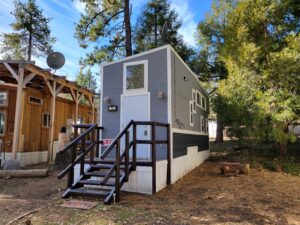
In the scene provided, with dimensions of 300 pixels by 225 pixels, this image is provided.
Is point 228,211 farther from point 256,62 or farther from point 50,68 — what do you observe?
point 50,68

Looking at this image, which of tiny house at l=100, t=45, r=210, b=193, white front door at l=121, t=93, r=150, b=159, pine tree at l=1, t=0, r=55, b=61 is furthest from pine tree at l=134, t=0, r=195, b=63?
white front door at l=121, t=93, r=150, b=159

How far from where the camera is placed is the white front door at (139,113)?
23.4 ft

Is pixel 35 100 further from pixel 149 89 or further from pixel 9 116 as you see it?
pixel 149 89

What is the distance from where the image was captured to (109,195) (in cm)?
479

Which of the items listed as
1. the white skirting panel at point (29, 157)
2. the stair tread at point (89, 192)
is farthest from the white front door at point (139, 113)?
the white skirting panel at point (29, 157)

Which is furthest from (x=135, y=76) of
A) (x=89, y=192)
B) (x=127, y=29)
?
(x=127, y=29)

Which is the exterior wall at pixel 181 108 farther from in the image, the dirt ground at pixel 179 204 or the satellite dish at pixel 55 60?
the satellite dish at pixel 55 60

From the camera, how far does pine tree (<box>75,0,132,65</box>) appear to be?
48.6ft

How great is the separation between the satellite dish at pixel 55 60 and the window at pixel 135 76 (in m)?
3.81

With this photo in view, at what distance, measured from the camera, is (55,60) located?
33.0 ft

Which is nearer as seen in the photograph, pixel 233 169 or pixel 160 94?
pixel 160 94

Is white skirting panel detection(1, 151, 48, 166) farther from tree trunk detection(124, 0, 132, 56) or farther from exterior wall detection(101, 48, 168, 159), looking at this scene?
tree trunk detection(124, 0, 132, 56)

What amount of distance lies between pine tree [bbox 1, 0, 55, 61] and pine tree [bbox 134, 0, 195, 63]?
7.16 metres

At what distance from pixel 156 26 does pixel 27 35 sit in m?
9.32
